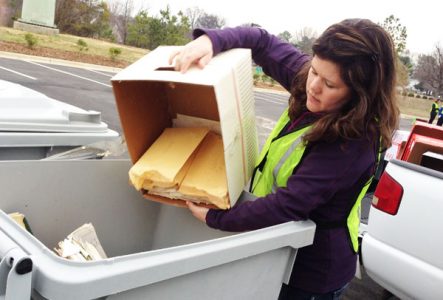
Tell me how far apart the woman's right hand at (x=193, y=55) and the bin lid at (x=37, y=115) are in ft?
A: 3.14

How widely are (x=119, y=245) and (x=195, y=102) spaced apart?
2.49 feet

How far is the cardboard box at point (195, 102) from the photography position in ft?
4.72

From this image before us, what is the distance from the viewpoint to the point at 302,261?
5.54 ft

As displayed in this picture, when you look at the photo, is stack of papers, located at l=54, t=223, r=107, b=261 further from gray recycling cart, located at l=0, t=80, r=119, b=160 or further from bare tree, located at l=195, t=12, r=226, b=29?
bare tree, located at l=195, t=12, r=226, b=29

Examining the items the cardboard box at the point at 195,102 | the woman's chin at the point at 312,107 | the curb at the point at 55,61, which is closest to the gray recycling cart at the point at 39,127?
the cardboard box at the point at 195,102

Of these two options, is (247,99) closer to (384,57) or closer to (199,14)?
(384,57)

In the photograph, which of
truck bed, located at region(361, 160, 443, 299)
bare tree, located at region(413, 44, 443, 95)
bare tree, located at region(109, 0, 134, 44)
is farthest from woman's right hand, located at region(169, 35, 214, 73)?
bare tree, located at region(413, 44, 443, 95)

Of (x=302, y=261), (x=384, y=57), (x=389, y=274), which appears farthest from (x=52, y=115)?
(x=389, y=274)

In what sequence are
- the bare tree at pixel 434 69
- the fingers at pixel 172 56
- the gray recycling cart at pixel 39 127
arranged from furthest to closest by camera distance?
the bare tree at pixel 434 69 → the gray recycling cart at pixel 39 127 → the fingers at pixel 172 56

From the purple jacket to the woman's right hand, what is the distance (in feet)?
0.23

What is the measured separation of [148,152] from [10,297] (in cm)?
100

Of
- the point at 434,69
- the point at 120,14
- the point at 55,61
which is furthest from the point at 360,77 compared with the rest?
the point at 434,69

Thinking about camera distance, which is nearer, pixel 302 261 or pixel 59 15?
pixel 302 261

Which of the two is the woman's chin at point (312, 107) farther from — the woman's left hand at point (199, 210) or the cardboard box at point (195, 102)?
the woman's left hand at point (199, 210)
